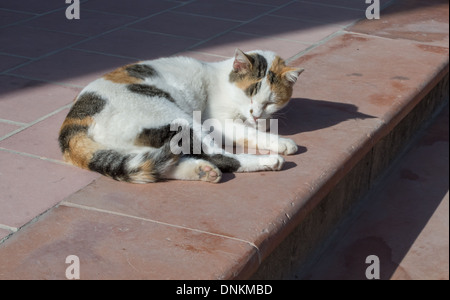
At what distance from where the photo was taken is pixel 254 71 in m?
2.94

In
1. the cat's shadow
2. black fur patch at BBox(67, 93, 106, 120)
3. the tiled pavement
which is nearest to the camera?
the tiled pavement

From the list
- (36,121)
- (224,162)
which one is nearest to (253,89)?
(224,162)

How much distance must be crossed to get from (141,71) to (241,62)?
0.42 meters

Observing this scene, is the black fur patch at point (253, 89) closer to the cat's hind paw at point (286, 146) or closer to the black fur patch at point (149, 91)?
the cat's hind paw at point (286, 146)

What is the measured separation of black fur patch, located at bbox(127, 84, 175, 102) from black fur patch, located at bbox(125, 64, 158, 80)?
7 centimetres

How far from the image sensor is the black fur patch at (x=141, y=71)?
9.30 feet

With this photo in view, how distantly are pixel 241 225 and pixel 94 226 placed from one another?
50 centimetres

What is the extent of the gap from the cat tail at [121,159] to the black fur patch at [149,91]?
0.87 ft

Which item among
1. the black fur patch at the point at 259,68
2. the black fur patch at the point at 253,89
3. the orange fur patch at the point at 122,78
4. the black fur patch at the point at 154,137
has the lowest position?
the black fur patch at the point at 154,137

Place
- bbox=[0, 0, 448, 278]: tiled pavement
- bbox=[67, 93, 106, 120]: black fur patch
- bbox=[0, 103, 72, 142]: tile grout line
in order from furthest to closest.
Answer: bbox=[0, 103, 72, 142]: tile grout line, bbox=[67, 93, 106, 120]: black fur patch, bbox=[0, 0, 448, 278]: tiled pavement

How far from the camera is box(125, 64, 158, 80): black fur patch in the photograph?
2.83m

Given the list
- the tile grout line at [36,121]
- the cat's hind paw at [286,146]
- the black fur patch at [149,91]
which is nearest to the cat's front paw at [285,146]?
the cat's hind paw at [286,146]

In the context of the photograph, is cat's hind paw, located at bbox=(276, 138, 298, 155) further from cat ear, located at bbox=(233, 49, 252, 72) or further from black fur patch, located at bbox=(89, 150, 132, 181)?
black fur patch, located at bbox=(89, 150, 132, 181)

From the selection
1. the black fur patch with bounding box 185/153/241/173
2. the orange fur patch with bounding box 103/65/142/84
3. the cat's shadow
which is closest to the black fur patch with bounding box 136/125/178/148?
the black fur patch with bounding box 185/153/241/173
